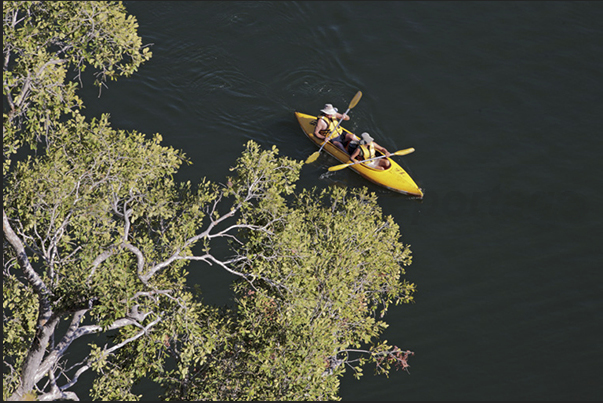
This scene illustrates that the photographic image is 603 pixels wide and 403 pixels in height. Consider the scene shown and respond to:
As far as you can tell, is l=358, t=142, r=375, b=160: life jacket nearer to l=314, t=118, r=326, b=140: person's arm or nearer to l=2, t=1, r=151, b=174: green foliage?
l=314, t=118, r=326, b=140: person's arm

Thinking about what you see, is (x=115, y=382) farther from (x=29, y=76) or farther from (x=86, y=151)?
(x=29, y=76)

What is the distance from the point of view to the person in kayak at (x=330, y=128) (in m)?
23.6

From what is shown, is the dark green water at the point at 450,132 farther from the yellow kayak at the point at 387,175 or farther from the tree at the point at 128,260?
the tree at the point at 128,260

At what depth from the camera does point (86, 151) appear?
1331 centimetres

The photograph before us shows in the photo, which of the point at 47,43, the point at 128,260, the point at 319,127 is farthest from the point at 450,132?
the point at 47,43

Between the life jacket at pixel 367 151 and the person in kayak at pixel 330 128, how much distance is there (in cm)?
75

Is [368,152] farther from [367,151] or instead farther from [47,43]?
[47,43]

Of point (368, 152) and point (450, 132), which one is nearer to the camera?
point (368, 152)

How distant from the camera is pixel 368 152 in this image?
2305 centimetres

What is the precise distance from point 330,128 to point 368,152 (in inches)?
70.5

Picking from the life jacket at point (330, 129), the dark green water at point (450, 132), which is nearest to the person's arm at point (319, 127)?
the life jacket at point (330, 129)

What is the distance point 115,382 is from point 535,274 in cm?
1350

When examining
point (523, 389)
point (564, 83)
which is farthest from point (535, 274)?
point (564, 83)

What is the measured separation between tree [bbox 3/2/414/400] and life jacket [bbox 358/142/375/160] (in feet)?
29.8
